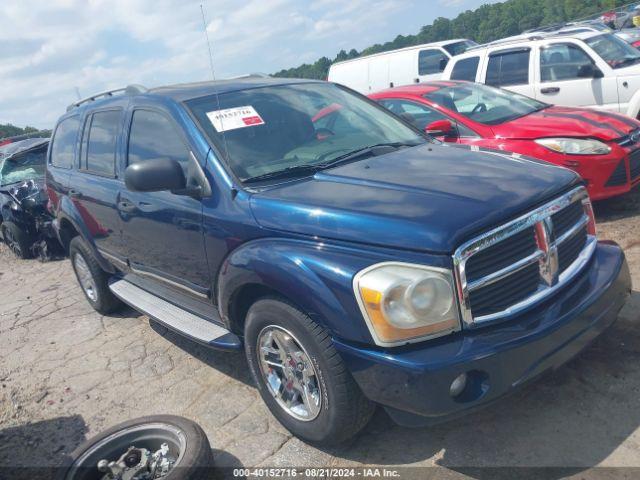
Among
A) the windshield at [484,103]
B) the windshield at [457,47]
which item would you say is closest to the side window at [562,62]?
the windshield at [484,103]

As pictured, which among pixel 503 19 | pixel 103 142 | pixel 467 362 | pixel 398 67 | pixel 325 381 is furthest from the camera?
pixel 503 19

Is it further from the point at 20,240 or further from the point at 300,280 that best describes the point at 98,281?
the point at 20,240

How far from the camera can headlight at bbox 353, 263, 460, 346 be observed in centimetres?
247

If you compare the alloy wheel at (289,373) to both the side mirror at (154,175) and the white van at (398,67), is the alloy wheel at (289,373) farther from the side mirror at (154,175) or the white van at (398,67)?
the white van at (398,67)

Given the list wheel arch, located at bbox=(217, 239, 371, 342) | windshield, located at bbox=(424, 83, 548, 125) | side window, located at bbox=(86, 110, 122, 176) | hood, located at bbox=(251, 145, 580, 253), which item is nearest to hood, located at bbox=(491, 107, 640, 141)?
windshield, located at bbox=(424, 83, 548, 125)

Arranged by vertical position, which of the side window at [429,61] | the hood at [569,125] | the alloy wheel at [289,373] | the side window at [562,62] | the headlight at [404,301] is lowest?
the alloy wheel at [289,373]

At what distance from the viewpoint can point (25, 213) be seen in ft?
28.7

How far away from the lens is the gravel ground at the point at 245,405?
2.84 metres

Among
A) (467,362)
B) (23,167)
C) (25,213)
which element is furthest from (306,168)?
(23,167)

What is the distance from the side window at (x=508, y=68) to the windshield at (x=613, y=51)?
2.94 feet

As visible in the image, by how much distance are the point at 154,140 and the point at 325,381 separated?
2.10 metres

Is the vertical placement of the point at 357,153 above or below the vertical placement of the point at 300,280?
above

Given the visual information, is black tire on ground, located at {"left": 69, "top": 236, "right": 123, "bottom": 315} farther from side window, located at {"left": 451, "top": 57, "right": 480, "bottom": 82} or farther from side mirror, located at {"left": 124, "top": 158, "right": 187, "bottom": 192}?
side window, located at {"left": 451, "top": 57, "right": 480, "bottom": 82}

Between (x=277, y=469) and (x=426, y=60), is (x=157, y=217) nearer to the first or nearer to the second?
(x=277, y=469)
